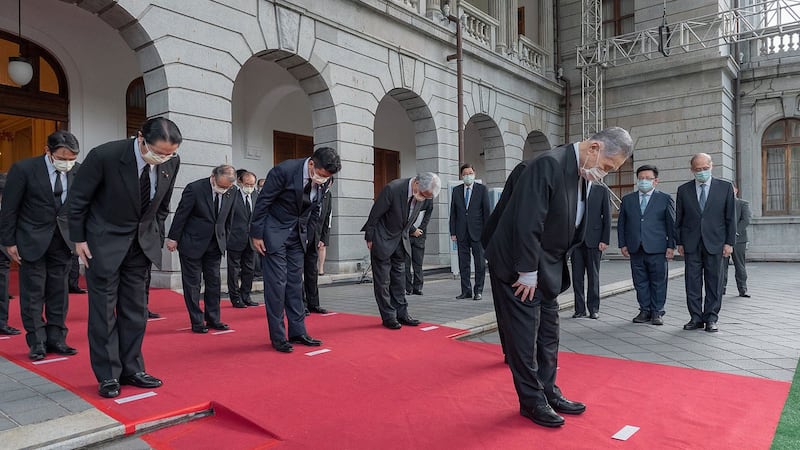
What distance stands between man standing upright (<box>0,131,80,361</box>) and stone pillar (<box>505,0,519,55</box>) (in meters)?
13.5

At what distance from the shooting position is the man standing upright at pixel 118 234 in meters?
3.46

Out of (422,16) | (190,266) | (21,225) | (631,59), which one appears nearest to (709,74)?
(631,59)

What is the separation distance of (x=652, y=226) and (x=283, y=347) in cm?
422

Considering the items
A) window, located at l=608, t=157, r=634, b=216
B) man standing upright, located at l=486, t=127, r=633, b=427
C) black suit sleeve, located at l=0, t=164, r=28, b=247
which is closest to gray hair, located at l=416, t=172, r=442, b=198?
man standing upright, located at l=486, t=127, r=633, b=427

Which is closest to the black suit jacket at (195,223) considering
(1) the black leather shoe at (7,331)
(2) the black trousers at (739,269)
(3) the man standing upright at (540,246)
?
(1) the black leather shoe at (7,331)

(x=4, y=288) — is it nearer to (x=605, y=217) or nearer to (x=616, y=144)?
(x=616, y=144)

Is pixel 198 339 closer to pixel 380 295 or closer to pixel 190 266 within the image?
pixel 190 266

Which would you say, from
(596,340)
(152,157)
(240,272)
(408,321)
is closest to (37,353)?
(152,157)

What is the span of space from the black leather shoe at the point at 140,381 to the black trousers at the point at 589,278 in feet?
15.4

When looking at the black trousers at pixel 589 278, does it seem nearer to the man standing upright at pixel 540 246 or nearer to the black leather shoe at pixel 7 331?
the man standing upright at pixel 540 246

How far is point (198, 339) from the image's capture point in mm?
5168

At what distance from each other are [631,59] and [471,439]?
16.5 metres

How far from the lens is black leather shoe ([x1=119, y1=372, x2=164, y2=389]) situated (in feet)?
11.8

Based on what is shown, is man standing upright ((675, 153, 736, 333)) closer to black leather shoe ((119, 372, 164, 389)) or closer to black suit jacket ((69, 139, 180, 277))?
black leather shoe ((119, 372, 164, 389))
